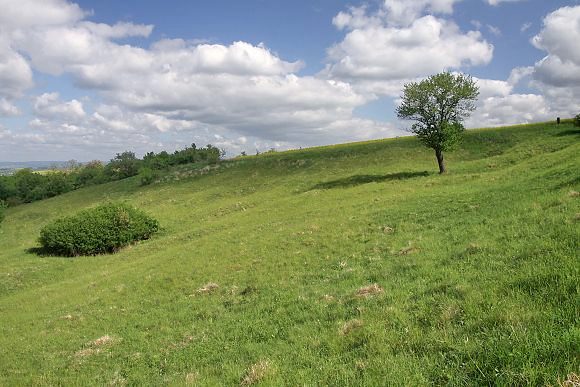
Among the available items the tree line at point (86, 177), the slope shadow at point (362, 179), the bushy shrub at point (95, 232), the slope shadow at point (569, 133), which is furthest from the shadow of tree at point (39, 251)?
the slope shadow at point (569, 133)

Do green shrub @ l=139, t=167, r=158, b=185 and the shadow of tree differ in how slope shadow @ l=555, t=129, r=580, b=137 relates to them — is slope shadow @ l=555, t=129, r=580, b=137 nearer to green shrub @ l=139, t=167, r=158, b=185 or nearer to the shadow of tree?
the shadow of tree

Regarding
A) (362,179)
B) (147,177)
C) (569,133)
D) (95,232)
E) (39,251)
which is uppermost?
(569,133)

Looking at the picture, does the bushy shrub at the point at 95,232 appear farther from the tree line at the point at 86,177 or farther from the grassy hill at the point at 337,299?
the tree line at the point at 86,177

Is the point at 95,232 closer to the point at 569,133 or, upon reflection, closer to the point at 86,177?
the point at 569,133

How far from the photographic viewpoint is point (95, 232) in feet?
143

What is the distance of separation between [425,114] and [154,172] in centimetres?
6910

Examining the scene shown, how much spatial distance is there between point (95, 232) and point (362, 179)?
33.2 metres

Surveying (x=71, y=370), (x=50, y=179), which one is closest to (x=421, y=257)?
(x=71, y=370)

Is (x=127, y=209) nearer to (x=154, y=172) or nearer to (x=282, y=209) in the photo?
(x=282, y=209)

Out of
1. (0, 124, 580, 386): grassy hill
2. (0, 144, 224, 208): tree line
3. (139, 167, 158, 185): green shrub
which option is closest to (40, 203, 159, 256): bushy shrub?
(0, 124, 580, 386): grassy hill

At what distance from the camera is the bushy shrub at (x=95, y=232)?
142 ft

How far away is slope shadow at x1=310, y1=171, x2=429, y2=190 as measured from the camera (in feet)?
165

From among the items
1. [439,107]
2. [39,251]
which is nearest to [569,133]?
[439,107]

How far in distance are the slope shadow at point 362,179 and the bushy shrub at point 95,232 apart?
23920mm
